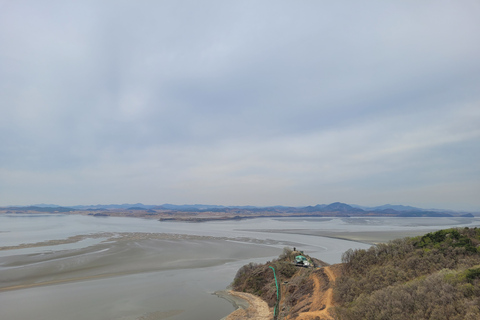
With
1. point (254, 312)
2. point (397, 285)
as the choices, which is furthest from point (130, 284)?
point (397, 285)

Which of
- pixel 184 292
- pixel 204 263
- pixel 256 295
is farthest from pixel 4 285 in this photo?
pixel 256 295

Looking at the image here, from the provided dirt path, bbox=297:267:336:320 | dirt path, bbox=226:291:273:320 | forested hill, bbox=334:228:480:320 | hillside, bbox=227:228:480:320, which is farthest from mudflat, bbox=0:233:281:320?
forested hill, bbox=334:228:480:320

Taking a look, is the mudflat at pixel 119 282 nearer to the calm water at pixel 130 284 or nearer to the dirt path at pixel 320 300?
the calm water at pixel 130 284

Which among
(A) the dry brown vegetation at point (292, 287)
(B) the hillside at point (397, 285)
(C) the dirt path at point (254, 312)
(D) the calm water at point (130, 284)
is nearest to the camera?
(B) the hillside at point (397, 285)

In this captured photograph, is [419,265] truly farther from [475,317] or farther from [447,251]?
[475,317]

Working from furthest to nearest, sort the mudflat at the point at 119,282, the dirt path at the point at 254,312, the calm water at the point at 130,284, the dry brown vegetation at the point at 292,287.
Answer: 1. the mudflat at the point at 119,282
2. the calm water at the point at 130,284
3. the dirt path at the point at 254,312
4. the dry brown vegetation at the point at 292,287

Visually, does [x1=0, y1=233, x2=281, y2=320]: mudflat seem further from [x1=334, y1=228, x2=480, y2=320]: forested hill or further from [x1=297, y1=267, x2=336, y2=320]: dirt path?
[x1=334, y1=228, x2=480, y2=320]: forested hill

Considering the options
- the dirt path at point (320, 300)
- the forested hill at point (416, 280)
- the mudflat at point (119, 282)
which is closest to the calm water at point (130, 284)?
the mudflat at point (119, 282)
